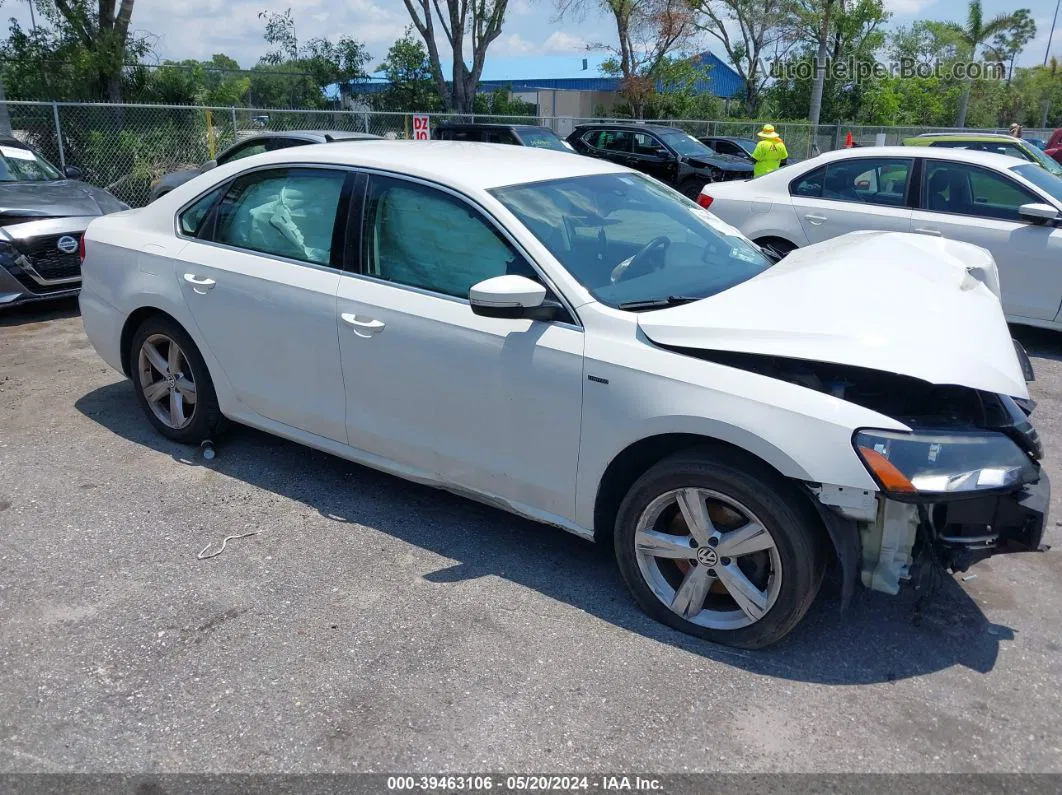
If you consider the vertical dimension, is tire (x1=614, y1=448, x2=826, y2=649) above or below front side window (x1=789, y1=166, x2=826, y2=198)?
below

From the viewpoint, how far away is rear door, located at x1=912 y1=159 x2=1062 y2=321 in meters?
6.88

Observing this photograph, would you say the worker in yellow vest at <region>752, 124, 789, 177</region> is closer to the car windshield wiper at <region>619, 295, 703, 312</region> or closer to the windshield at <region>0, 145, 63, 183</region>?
the windshield at <region>0, 145, 63, 183</region>

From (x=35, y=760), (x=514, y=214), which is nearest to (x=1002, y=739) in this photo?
(x=514, y=214)

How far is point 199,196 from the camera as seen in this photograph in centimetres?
471

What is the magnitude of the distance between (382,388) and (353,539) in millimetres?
729

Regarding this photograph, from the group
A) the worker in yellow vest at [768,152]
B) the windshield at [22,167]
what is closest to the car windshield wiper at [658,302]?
the windshield at [22,167]

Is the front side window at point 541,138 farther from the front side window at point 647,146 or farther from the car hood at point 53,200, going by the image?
the car hood at point 53,200

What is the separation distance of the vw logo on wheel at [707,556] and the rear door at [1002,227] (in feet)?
15.8

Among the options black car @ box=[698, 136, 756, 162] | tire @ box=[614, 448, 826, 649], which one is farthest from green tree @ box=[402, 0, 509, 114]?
tire @ box=[614, 448, 826, 649]

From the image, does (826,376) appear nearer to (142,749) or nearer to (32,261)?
(142,749)

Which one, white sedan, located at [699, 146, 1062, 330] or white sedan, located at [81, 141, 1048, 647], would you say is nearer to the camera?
white sedan, located at [81, 141, 1048, 647]

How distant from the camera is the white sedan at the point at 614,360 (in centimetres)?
293

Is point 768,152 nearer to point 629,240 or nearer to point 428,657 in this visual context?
point 629,240

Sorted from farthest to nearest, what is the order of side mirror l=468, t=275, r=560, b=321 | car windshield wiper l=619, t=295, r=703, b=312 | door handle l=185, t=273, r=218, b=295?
door handle l=185, t=273, r=218, b=295 < car windshield wiper l=619, t=295, r=703, b=312 < side mirror l=468, t=275, r=560, b=321
